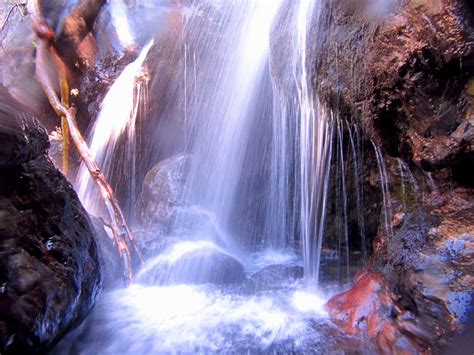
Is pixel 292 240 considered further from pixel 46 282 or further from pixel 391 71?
pixel 46 282

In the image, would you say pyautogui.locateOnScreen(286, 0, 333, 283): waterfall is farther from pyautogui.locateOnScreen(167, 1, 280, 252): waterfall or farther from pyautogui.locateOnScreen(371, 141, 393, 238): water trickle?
pyautogui.locateOnScreen(167, 1, 280, 252): waterfall

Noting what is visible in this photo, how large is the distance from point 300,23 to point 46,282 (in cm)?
524

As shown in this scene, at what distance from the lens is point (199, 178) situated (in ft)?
25.4

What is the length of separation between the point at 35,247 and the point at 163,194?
448 cm

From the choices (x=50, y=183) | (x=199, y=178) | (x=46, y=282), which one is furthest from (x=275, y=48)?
(x=46, y=282)

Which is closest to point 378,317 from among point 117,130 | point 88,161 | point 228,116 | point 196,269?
point 196,269

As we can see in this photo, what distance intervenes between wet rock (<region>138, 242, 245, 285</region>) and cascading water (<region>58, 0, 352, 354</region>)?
0.06 feet

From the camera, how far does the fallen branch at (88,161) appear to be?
5.43 meters

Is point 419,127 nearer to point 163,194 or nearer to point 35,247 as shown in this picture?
point 35,247

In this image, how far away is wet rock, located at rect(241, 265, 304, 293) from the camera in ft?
16.8

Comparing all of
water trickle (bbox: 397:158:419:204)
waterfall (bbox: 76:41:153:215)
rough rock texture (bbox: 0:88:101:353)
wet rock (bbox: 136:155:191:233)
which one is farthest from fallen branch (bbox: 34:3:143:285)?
water trickle (bbox: 397:158:419:204)

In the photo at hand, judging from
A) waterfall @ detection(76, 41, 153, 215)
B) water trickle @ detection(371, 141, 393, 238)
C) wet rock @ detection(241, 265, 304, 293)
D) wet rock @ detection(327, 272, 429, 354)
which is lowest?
wet rock @ detection(327, 272, 429, 354)

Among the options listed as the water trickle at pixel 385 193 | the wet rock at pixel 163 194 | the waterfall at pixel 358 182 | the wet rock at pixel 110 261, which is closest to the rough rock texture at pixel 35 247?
the wet rock at pixel 110 261

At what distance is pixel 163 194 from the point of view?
24.4 feet
